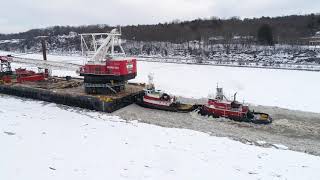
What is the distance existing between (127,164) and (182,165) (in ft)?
7.05

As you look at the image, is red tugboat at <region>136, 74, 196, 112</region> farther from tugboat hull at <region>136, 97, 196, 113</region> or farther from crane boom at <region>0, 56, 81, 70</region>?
crane boom at <region>0, 56, 81, 70</region>

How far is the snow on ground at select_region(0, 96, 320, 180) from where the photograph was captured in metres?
11.9

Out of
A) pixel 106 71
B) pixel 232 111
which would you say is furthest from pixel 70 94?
pixel 232 111

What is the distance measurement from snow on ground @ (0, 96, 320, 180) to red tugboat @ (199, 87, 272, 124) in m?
3.29

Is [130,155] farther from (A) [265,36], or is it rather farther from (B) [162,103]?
(A) [265,36]

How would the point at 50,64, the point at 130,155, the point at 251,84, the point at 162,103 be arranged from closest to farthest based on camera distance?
the point at 130,155
the point at 162,103
the point at 50,64
the point at 251,84

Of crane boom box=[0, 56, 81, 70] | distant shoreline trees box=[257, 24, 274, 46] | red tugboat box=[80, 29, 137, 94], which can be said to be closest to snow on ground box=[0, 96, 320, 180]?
red tugboat box=[80, 29, 137, 94]

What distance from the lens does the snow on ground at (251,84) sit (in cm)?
2406

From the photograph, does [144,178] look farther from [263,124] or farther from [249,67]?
[249,67]

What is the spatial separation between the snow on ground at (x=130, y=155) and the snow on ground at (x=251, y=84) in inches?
364

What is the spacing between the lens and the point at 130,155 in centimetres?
1374

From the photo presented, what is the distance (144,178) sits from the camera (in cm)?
1149

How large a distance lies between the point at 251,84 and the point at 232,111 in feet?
37.7

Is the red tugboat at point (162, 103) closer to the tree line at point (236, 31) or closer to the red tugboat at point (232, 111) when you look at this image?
the red tugboat at point (232, 111)
